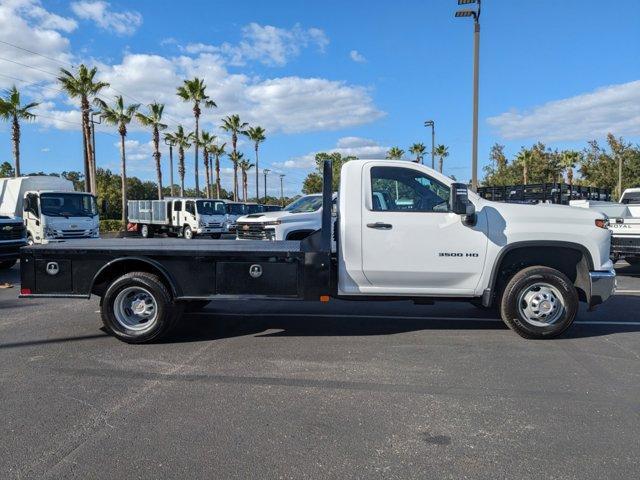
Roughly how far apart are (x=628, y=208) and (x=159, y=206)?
25882 mm

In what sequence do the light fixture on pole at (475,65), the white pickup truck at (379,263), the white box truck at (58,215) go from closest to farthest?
1. the white pickup truck at (379,263)
2. the light fixture on pole at (475,65)
3. the white box truck at (58,215)

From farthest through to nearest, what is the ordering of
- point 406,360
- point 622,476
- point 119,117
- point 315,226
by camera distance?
point 119,117, point 315,226, point 406,360, point 622,476

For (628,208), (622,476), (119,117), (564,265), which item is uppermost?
(119,117)

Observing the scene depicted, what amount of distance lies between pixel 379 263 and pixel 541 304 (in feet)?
6.70

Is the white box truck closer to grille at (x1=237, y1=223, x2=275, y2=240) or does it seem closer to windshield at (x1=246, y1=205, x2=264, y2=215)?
grille at (x1=237, y1=223, x2=275, y2=240)

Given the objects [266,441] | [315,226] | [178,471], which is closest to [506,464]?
[266,441]

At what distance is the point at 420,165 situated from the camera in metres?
6.45

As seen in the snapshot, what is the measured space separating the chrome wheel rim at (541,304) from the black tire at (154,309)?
14.0ft

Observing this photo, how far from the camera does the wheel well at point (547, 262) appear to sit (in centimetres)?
638

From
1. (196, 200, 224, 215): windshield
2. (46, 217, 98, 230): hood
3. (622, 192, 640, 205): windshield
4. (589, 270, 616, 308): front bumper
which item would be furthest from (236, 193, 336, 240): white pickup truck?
(196, 200, 224, 215): windshield

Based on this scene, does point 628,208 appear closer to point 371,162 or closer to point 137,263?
point 371,162

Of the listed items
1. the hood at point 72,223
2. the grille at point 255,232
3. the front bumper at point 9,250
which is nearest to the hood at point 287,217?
the grille at point 255,232

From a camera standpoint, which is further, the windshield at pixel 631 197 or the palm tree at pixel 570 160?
the palm tree at pixel 570 160

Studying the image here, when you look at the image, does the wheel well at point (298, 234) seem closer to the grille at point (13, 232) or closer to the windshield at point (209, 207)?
the grille at point (13, 232)
